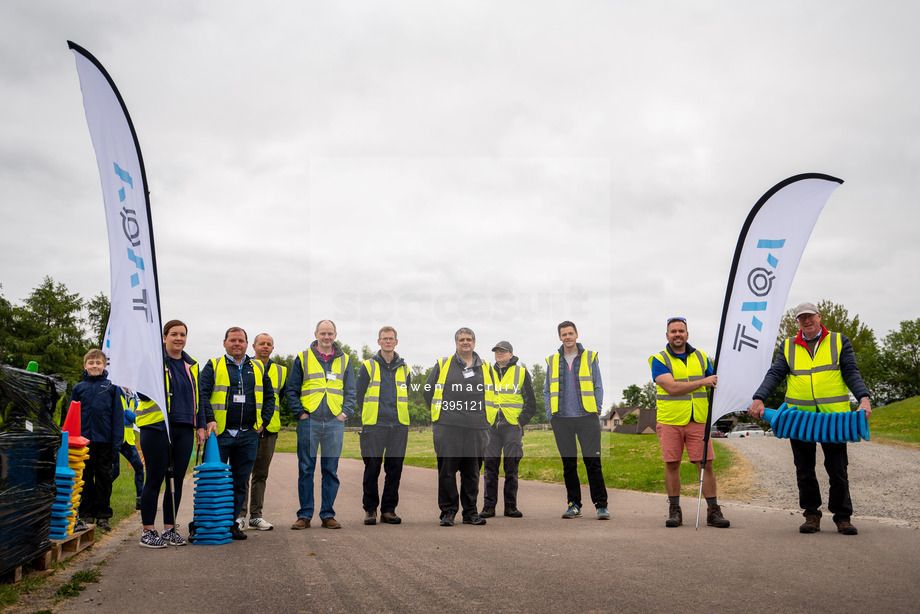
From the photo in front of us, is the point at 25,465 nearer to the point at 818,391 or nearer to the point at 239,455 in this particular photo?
the point at 239,455

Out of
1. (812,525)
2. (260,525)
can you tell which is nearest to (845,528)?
(812,525)

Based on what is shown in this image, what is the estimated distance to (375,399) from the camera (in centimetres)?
859

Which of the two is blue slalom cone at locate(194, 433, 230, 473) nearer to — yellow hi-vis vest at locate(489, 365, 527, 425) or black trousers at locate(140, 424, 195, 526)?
black trousers at locate(140, 424, 195, 526)

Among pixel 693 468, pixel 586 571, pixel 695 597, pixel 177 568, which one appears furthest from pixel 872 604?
pixel 693 468

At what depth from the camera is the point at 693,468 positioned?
15.0m

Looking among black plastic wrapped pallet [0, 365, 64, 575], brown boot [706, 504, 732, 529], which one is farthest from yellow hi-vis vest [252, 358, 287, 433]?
brown boot [706, 504, 732, 529]

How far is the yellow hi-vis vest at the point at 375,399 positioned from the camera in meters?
8.56

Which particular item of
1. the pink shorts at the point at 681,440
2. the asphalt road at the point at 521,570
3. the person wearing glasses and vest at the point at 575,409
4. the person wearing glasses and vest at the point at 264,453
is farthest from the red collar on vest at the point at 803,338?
the person wearing glasses and vest at the point at 264,453

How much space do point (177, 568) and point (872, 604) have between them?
4.85 metres

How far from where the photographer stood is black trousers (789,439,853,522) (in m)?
6.85

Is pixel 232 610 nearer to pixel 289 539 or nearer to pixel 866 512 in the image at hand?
pixel 289 539

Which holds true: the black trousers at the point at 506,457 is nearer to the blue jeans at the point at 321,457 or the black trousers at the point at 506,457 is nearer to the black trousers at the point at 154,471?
the blue jeans at the point at 321,457

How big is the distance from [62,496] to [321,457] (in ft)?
9.00

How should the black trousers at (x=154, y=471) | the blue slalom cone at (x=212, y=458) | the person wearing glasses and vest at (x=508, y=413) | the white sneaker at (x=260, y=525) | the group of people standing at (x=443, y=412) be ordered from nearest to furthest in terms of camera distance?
the black trousers at (x=154, y=471)
the blue slalom cone at (x=212, y=458)
the group of people standing at (x=443, y=412)
the white sneaker at (x=260, y=525)
the person wearing glasses and vest at (x=508, y=413)
